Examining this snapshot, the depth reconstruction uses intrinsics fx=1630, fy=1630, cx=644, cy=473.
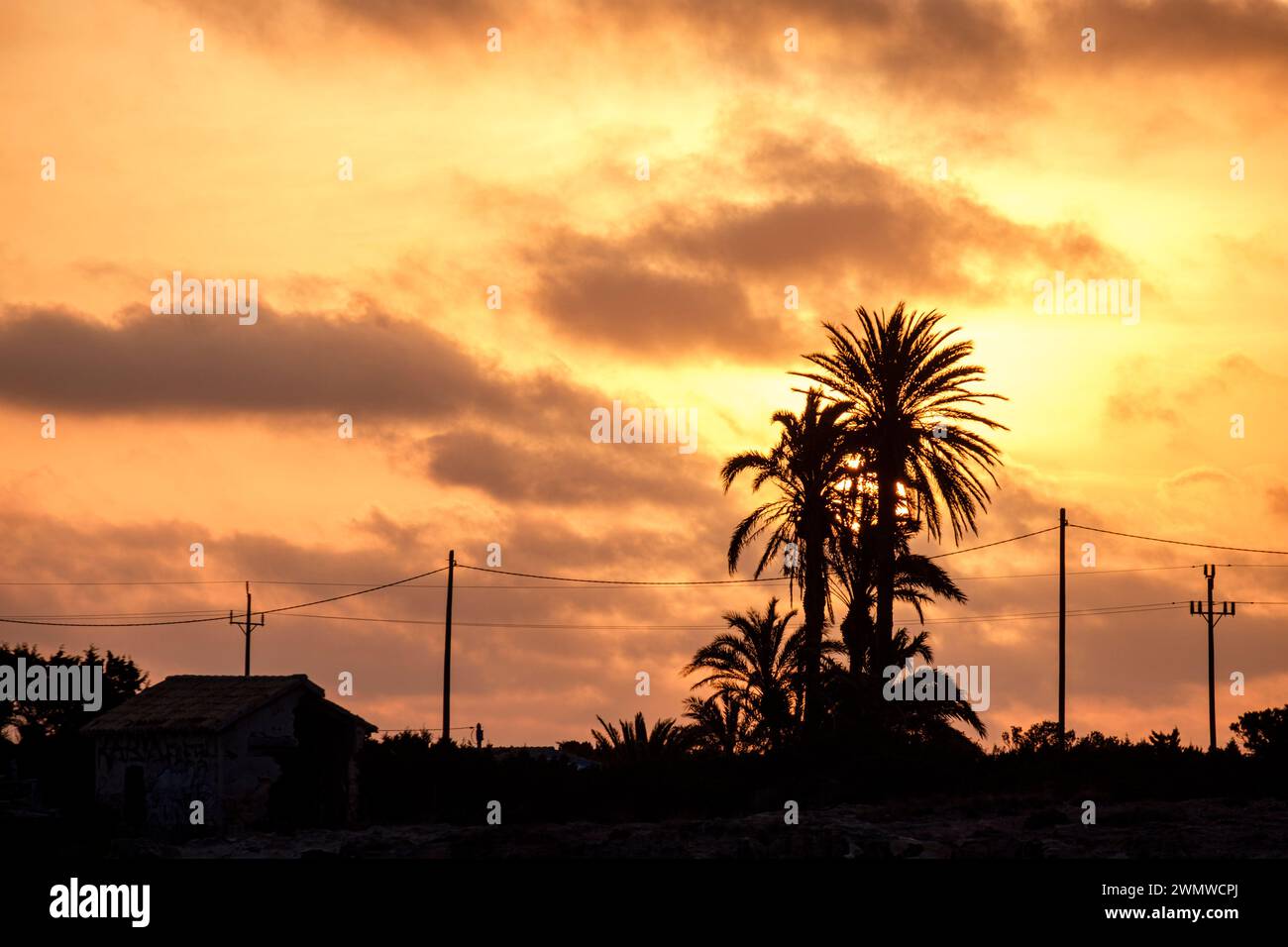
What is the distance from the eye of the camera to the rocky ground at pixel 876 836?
33625mm

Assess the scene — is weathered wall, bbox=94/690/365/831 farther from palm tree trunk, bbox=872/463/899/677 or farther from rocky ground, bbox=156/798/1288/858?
palm tree trunk, bbox=872/463/899/677

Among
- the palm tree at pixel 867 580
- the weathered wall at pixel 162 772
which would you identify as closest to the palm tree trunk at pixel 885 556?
the palm tree at pixel 867 580

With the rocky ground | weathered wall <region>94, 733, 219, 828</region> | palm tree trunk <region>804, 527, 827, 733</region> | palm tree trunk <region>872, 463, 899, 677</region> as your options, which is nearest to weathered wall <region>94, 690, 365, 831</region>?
weathered wall <region>94, 733, 219, 828</region>

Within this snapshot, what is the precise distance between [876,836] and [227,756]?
772 inches

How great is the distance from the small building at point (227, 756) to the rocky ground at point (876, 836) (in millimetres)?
2343

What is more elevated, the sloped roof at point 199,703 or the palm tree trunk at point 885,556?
the palm tree trunk at point 885,556

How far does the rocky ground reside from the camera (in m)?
33.6

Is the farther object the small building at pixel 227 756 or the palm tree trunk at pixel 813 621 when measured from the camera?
the palm tree trunk at pixel 813 621

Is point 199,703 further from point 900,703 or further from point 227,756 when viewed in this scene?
point 900,703

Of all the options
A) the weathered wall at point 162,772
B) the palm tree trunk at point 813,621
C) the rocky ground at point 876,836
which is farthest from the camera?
the palm tree trunk at point 813,621

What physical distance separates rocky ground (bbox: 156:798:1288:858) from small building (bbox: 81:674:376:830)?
2.34m

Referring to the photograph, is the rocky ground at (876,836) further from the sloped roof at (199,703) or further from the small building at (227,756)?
the sloped roof at (199,703)
